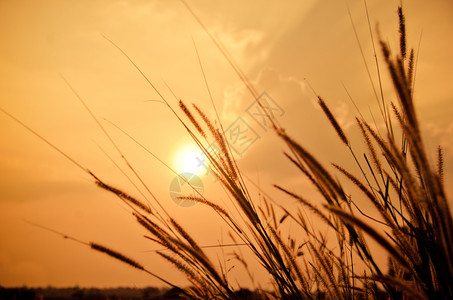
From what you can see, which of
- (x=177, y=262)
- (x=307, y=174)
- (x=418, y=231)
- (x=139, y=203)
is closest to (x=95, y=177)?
(x=139, y=203)

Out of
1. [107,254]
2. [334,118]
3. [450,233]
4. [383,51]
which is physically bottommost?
[450,233]

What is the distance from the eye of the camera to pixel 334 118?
3.61 feet

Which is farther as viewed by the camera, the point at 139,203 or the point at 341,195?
the point at 139,203

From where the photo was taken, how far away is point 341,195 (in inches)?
24.5

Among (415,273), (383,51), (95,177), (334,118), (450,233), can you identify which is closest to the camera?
(450,233)

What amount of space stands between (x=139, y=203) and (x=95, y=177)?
202 mm

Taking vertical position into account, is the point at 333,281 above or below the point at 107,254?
below

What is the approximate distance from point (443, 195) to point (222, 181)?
681 millimetres

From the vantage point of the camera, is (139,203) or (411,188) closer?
(411,188)

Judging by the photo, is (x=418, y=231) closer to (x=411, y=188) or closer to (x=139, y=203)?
(x=411, y=188)

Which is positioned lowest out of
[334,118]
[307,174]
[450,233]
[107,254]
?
[450,233]

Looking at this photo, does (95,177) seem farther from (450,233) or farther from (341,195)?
(450,233)

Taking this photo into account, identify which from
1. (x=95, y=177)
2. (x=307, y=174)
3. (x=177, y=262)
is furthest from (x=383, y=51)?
(x=95, y=177)

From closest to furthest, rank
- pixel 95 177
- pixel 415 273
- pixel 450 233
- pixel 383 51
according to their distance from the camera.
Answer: pixel 450 233
pixel 383 51
pixel 415 273
pixel 95 177
